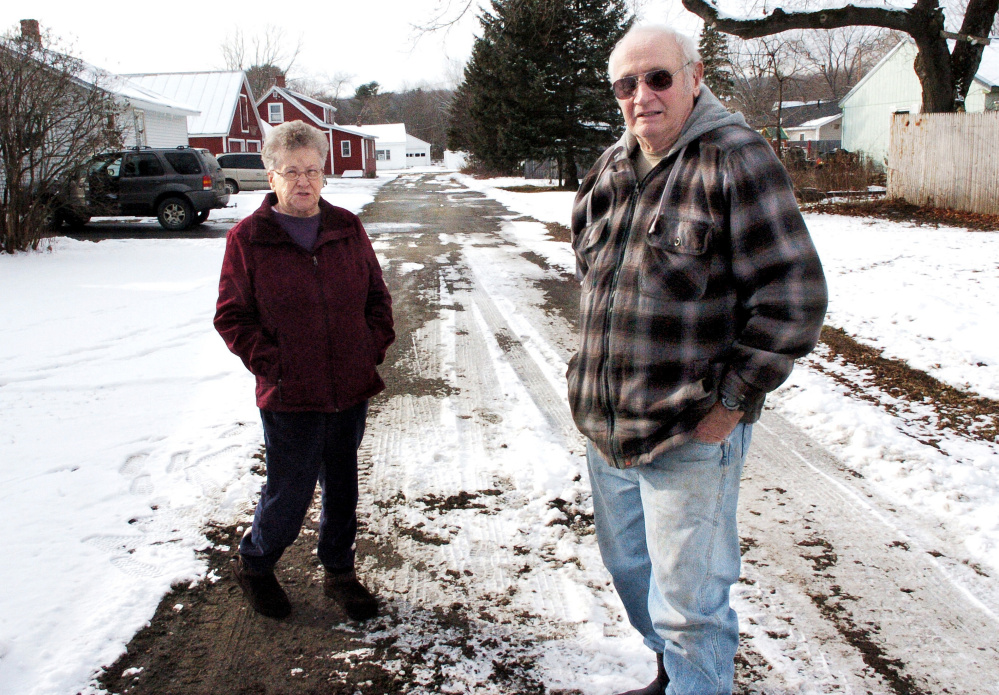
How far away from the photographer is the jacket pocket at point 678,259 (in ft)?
5.84

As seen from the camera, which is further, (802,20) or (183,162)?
(183,162)

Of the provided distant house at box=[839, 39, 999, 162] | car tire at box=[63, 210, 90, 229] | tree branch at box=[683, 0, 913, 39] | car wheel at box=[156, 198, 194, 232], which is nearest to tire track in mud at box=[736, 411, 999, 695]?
tree branch at box=[683, 0, 913, 39]

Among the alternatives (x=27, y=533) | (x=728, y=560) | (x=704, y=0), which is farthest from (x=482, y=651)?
(x=704, y=0)

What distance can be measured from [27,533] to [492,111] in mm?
29679

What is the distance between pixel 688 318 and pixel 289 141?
5.05 feet

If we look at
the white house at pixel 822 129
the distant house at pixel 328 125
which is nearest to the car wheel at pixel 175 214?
the distant house at pixel 328 125

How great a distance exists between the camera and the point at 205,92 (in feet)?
130

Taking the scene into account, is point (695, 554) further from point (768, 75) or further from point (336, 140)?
point (336, 140)

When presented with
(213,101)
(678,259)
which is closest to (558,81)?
(213,101)

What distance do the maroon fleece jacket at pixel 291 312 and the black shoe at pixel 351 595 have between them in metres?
0.71

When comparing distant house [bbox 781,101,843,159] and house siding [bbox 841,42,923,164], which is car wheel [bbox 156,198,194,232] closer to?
house siding [bbox 841,42,923,164]

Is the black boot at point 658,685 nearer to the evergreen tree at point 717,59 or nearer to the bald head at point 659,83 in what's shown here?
the bald head at point 659,83

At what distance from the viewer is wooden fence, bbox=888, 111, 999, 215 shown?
14.0m

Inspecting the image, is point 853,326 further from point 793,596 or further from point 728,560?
point 728,560
